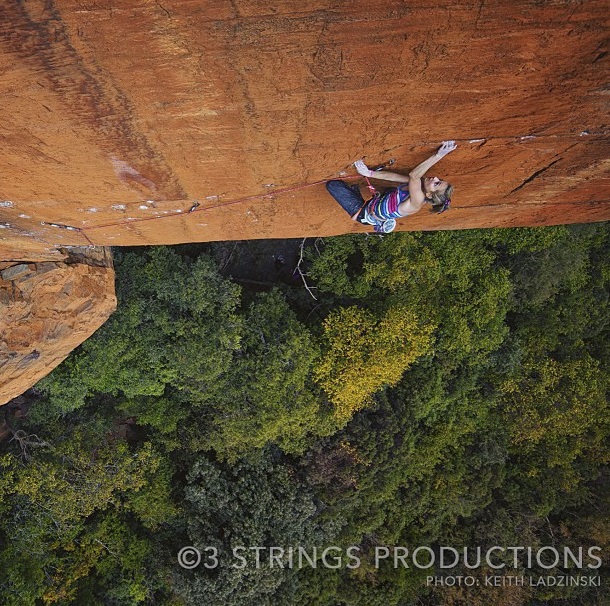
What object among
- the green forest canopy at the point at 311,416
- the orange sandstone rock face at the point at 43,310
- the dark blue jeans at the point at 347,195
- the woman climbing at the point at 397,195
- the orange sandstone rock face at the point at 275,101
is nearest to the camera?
the orange sandstone rock face at the point at 275,101

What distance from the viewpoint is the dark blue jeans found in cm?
580

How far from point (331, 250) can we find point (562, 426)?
28.2 feet

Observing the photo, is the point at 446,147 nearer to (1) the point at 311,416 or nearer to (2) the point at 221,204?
(2) the point at 221,204

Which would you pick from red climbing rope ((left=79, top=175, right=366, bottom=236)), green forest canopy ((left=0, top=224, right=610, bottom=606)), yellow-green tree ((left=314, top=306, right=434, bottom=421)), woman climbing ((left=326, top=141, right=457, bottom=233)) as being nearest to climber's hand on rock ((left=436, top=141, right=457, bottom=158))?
woman climbing ((left=326, top=141, right=457, bottom=233))

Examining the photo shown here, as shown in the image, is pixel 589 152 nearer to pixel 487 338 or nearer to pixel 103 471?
pixel 487 338

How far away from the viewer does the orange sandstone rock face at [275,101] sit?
3.62 m

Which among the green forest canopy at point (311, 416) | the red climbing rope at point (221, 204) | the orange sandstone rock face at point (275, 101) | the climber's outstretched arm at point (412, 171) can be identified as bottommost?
the green forest canopy at point (311, 416)

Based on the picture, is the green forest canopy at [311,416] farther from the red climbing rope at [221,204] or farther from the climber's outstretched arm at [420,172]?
the climber's outstretched arm at [420,172]

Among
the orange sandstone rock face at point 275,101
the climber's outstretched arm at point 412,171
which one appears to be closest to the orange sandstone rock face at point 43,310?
the orange sandstone rock face at point 275,101

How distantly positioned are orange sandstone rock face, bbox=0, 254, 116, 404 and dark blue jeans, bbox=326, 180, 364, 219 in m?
4.22

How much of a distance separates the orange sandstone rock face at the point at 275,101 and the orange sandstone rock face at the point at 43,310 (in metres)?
0.83

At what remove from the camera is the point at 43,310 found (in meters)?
7.23

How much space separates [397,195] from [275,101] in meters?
1.74

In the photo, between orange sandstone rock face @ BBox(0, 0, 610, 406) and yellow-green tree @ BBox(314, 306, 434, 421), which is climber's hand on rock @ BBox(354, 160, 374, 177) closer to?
orange sandstone rock face @ BBox(0, 0, 610, 406)
